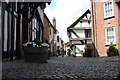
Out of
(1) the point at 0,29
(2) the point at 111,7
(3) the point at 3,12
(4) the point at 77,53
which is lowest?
(4) the point at 77,53

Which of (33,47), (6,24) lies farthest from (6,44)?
(33,47)

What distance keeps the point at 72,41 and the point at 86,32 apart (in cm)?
213

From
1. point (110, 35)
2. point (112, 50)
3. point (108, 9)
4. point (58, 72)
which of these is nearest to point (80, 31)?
point (108, 9)

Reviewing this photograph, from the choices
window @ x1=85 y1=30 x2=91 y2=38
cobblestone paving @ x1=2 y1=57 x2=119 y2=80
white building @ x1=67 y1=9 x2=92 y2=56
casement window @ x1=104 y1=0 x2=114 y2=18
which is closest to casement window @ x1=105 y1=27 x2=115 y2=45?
casement window @ x1=104 y1=0 x2=114 y2=18

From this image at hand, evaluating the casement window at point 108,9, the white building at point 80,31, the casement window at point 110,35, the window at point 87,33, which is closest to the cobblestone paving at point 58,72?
the casement window at point 110,35

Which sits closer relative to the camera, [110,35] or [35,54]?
[35,54]

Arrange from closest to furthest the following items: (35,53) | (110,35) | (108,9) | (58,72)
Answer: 1. (58,72)
2. (35,53)
3. (110,35)
4. (108,9)

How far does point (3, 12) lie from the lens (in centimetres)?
767

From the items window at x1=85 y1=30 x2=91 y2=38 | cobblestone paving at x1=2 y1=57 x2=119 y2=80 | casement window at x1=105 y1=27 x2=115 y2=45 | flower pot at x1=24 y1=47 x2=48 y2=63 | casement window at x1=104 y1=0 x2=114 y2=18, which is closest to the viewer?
cobblestone paving at x1=2 y1=57 x2=119 y2=80

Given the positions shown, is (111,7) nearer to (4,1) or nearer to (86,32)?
(86,32)

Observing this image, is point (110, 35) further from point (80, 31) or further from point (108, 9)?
point (80, 31)

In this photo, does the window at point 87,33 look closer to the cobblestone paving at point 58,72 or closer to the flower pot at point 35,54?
the flower pot at point 35,54

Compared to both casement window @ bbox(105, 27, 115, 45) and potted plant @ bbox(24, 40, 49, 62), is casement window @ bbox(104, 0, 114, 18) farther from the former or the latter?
potted plant @ bbox(24, 40, 49, 62)

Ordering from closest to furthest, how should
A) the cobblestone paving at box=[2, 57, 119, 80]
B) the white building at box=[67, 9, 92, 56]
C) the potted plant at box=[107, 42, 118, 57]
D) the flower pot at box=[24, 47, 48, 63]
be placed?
→ the cobblestone paving at box=[2, 57, 119, 80] < the flower pot at box=[24, 47, 48, 63] < the potted plant at box=[107, 42, 118, 57] < the white building at box=[67, 9, 92, 56]
